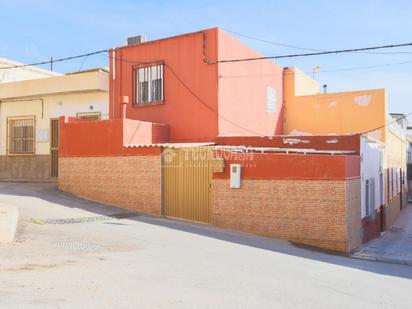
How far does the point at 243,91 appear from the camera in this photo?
19219 millimetres

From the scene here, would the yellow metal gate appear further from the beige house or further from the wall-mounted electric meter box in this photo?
the beige house

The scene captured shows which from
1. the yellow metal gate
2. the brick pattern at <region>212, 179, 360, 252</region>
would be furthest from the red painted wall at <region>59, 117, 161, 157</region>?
the brick pattern at <region>212, 179, 360, 252</region>

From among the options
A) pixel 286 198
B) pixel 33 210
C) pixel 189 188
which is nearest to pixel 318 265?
pixel 286 198

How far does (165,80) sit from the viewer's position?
1848 centimetres

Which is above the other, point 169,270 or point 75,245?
point 75,245

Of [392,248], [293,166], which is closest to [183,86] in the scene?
[293,166]

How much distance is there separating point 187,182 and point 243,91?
228 inches

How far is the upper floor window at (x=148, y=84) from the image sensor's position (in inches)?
734

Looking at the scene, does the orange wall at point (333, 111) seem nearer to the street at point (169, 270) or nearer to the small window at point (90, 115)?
the small window at point (90, 115)

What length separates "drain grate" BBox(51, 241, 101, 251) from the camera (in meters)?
9.51

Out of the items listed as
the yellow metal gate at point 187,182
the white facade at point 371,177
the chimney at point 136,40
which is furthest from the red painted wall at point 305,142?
the chimney at point 136,40

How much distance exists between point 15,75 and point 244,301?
2035 cm

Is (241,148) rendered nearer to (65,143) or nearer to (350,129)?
(65,143)

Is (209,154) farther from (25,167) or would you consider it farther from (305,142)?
(25,167)
